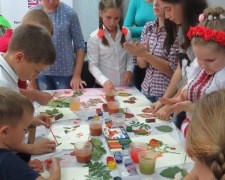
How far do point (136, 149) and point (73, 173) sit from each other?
0.35 metres

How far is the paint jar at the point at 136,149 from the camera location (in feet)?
4.29

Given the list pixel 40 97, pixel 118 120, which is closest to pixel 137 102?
pixel 118 120

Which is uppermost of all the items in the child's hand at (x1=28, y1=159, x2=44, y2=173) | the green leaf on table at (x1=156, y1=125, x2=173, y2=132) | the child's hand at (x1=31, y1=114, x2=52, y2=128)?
the child's hand at (x1=31, y1=114, x2=52, y2=128)

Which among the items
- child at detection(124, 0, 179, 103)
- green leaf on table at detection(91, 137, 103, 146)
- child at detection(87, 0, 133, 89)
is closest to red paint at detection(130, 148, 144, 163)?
green leaf on table at detection(91, 137, 103, 146)

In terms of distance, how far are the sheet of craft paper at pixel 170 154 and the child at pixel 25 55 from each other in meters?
0.74

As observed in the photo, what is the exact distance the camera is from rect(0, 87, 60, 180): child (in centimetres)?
101

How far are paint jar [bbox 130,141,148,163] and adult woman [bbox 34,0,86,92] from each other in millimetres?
1216

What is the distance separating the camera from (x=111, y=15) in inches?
97.5

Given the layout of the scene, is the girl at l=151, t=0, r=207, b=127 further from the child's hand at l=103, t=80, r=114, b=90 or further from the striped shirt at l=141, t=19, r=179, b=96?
the child's hand at l=103, t=80, r=114, b=90

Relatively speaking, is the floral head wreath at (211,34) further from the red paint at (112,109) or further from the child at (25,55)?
the child at (25,55)

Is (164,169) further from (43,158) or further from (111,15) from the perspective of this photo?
(111,15)

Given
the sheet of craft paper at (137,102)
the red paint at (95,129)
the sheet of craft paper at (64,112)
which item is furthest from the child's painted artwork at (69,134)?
the sheet of craft paper at (137,102)

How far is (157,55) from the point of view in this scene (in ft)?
7.57

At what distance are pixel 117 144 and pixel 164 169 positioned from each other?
0.32 meters
